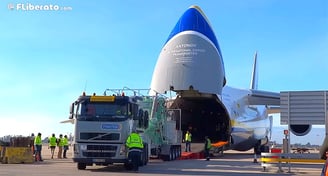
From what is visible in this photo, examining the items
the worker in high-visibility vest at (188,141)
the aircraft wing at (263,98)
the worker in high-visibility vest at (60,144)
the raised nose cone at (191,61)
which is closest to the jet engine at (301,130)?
the aircraft wing at (263,98)

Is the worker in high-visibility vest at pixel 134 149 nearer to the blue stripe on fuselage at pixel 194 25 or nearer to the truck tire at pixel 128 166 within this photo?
the truck tire at pixel 128 166

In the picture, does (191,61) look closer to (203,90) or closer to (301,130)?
(203,90)

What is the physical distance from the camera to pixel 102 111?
16750 mm

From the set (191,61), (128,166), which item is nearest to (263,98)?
(191,61)

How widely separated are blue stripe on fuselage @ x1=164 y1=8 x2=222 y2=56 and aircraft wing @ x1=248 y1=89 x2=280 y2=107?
6.46 meters

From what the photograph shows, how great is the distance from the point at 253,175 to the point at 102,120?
208 inches

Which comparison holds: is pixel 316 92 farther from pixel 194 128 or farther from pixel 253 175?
pixel 194 128

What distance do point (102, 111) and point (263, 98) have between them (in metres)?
17.4

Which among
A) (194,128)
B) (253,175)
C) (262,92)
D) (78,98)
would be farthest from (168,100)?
(253,175)

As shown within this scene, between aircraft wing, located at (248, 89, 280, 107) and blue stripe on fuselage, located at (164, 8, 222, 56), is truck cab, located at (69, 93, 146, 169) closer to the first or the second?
blue stripe on fuselage, located at (164, 8, 222, 56)

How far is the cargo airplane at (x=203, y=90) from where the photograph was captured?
25250 millimetres

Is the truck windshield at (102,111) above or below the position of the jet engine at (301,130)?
above

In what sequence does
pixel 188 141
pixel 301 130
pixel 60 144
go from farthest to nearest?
pixel 301 130, pixel 60 144, pixel 188 141

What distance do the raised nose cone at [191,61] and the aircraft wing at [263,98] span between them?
A: 235 inches
